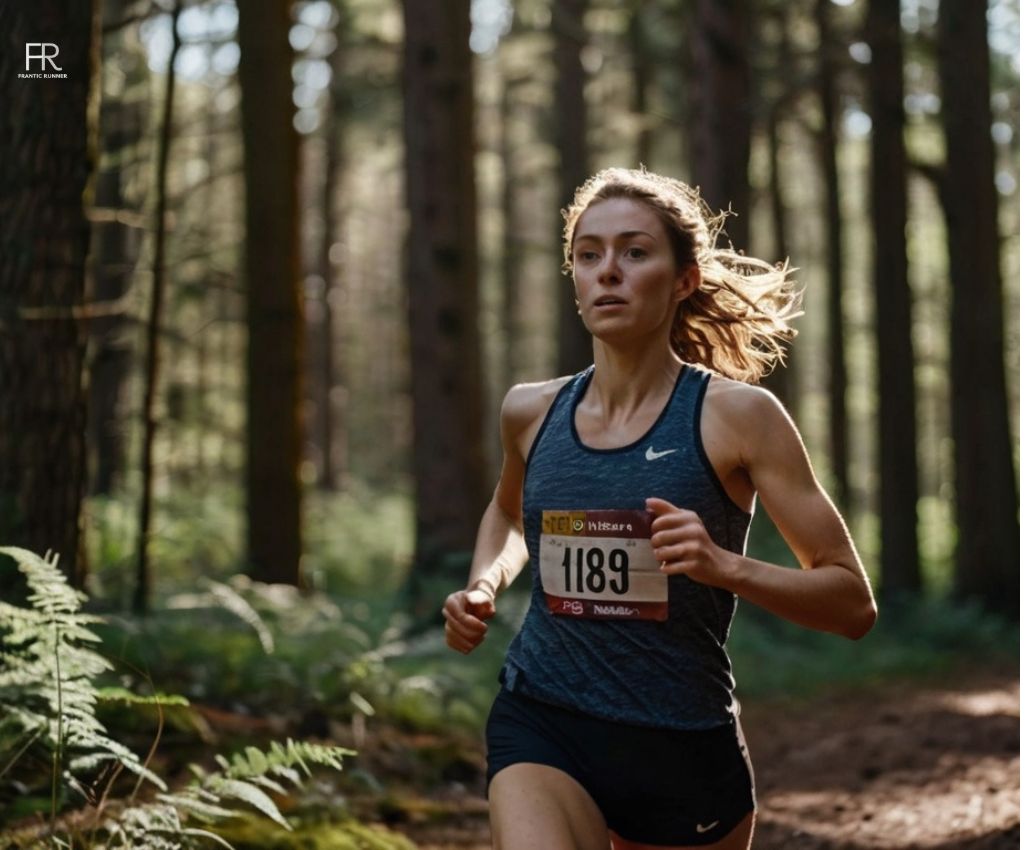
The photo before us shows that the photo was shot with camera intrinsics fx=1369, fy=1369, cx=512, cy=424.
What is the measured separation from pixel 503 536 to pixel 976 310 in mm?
15159

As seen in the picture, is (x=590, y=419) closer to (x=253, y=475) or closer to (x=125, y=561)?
(x=125, y=561)

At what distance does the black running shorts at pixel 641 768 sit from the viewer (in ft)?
11.5

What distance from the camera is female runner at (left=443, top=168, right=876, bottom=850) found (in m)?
3.48

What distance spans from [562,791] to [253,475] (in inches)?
352

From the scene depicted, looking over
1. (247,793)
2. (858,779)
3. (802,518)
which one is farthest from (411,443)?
(802,518)

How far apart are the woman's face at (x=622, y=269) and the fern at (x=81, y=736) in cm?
171

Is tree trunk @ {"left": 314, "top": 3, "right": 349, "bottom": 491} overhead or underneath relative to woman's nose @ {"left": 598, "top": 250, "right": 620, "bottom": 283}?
overhead

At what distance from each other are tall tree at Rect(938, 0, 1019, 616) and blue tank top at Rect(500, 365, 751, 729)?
50.5ft

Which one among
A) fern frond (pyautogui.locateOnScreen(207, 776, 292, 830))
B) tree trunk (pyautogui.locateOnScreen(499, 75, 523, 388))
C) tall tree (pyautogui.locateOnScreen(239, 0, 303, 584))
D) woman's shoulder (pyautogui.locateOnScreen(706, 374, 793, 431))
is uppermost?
tree trunk (pyautogui.locateOnScreen(499, 75, 523, 388))

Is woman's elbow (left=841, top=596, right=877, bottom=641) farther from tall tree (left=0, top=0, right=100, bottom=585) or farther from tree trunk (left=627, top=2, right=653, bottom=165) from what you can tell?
tree trunk (left=627, top=2, right=653, bottom=165)

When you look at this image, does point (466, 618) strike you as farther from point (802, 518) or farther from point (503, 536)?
point (802, 518)

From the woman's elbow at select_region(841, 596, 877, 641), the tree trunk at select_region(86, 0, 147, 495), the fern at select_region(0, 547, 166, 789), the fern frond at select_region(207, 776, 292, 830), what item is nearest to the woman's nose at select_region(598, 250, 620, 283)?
the woman's elbow at select_region(841, 596, 877, 641)

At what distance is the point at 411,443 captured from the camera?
16.2 metres

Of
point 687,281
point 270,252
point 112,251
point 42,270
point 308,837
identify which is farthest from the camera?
point 112,251
